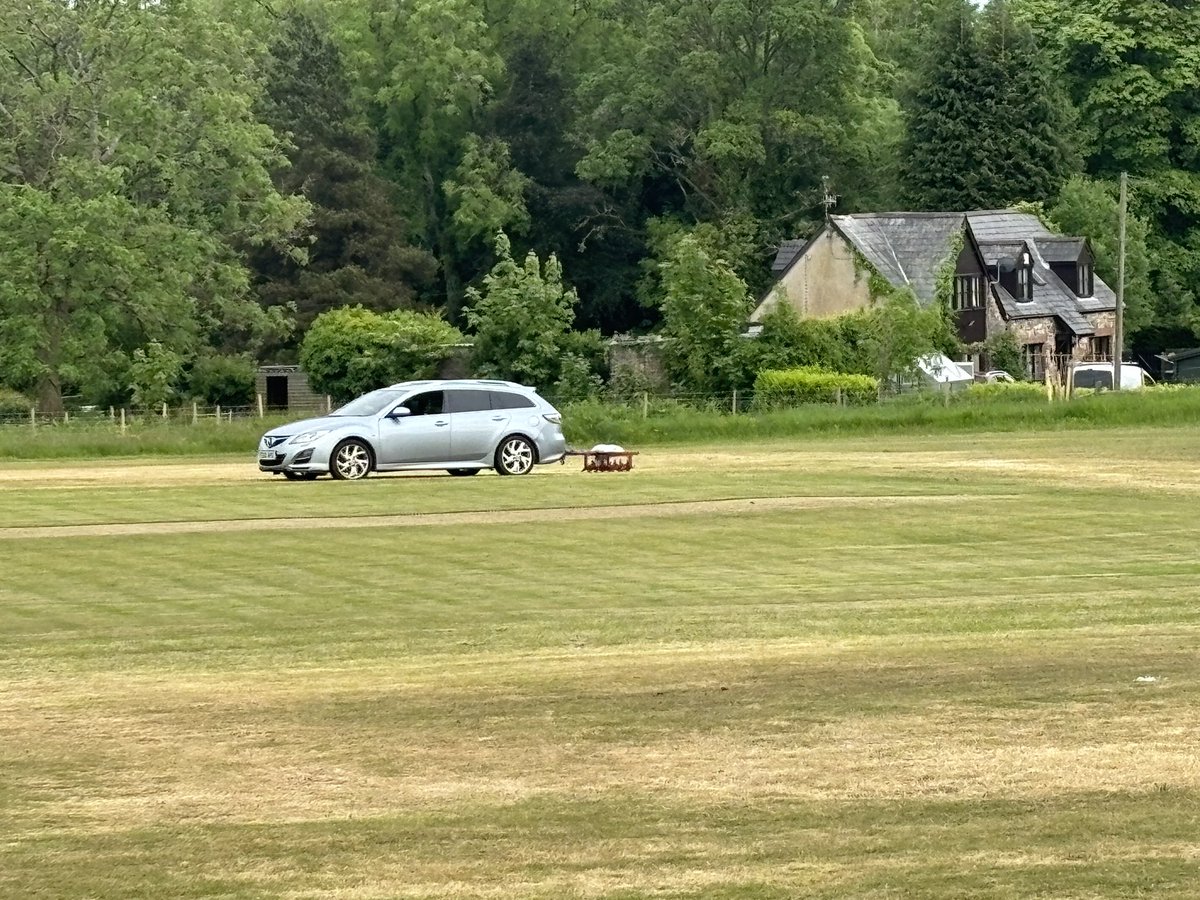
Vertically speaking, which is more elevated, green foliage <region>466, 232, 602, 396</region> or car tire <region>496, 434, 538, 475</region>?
green foliage <region>466, 232, 602, 396</region>

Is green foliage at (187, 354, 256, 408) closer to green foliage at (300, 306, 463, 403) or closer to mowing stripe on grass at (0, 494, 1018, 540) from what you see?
green foliage at (300, 306, 463, 403)

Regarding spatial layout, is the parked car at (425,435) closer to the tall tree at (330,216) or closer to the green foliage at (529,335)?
the green foliage at (529,335)

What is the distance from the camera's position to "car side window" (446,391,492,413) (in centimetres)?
3362

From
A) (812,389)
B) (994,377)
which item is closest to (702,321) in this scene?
(812,389)

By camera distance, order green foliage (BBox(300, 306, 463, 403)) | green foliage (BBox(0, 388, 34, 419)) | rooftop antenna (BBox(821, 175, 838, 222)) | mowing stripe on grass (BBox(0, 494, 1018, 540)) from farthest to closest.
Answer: rooftop antenna (BBox(821, 175, 838, 222))
green foliage (BBox(300, 306, 463, 403))
green foliage (BBox(0, 388, 34, 419))
mowing stripe on grass (BBox(0, 494, 1018, 540))

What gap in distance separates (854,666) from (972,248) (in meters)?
67.2

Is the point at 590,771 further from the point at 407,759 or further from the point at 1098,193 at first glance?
the point at 1098,193

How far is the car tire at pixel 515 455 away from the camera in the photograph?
111 feet

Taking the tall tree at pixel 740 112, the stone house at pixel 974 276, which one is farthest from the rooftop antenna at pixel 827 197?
the tall tree at pixel 740 112

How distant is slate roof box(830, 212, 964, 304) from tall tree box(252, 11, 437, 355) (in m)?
19.5

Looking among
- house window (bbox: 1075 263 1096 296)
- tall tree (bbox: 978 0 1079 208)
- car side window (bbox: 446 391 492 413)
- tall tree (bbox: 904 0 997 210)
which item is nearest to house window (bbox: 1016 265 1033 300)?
house window (bbox: 1075 263 1096 296)

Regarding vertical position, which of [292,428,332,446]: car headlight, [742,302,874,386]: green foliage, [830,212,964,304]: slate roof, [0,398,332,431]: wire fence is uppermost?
[830,212,964,304]: slate roof

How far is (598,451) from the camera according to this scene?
34.8m

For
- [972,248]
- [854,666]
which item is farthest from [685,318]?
[854,666]
